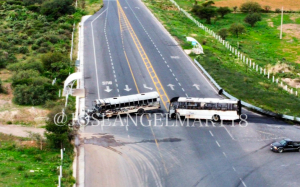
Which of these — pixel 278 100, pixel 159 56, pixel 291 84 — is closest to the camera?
pixel 278 100

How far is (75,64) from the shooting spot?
6512 cm

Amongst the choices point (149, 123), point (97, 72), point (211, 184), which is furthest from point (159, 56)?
point (211, 184)

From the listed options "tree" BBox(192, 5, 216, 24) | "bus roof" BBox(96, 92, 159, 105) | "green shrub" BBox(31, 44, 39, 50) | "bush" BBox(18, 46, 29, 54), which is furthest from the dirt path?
"tree" BBox(192, 5, 216, 24)

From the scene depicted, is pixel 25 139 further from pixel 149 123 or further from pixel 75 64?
pixel 75 64

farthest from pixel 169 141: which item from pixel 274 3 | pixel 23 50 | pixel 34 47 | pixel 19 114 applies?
pixel 274 3

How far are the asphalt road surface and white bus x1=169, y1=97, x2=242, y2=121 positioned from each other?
105cm

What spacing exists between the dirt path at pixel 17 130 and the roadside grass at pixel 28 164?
89cm

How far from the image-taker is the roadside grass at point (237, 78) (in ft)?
173

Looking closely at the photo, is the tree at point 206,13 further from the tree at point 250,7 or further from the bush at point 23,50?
the bush at point 23,50

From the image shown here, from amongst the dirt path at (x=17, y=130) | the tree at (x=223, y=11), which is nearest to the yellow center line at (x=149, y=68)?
the dirt path at (x=17, y=130)

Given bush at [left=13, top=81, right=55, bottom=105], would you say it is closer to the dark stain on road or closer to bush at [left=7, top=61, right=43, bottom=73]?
bush at [left=7, top=61, right=43, bottom=73]

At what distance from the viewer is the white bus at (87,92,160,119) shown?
48031 millimetres

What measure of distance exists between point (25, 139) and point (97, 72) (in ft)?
71.8

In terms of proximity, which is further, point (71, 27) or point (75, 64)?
point (71, 27)
